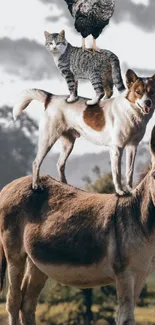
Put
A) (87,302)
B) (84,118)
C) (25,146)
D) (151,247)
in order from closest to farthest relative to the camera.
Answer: (151,247) → (84,118) → (87,302) → (25,146)

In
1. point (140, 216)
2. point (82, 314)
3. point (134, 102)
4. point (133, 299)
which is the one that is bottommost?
point (82, 314)

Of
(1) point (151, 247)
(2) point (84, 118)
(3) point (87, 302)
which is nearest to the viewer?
(1) point (151, 247)

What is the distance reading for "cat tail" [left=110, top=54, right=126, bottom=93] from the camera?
43.6 ft

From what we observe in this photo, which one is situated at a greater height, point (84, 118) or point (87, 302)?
point (84, 118)

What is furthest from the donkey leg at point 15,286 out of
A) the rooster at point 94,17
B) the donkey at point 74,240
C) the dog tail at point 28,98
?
the rooster at point 94,17

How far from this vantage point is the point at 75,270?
1282cm

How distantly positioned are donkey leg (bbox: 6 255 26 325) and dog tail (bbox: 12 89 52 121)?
5.81 ft

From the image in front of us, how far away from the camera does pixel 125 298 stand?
12.4m

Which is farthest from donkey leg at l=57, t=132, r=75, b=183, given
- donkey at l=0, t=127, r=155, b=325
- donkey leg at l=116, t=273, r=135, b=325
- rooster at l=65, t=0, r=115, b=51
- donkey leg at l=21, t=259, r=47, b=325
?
donkey leg at l=116, t=273, r=135, b=325

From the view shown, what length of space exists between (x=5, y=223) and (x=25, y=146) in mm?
16086

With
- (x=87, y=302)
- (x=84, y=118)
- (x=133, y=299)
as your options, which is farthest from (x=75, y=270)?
(x=87, y=302)

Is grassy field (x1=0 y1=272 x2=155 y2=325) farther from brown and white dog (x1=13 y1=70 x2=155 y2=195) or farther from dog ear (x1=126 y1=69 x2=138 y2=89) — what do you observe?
dog ear (x1=126 y1=69 x2=138 y2=89)

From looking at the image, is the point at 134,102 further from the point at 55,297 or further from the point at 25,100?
the point at 55,297

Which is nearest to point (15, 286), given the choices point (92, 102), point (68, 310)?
point (92, 102)
